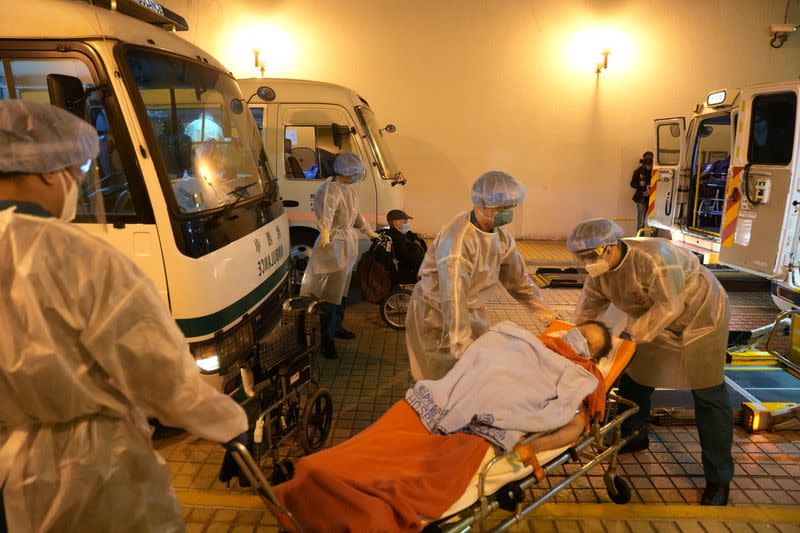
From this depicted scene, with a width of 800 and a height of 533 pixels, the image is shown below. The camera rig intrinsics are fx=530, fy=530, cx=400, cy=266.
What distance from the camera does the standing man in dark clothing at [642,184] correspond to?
10953 millimetres

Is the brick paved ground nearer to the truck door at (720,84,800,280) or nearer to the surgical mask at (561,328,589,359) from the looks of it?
the surgical mask at (561,328,589,359)

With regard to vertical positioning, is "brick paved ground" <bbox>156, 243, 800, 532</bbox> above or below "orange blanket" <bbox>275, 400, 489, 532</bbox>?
below

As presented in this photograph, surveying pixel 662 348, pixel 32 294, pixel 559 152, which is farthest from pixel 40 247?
pixel 559 152

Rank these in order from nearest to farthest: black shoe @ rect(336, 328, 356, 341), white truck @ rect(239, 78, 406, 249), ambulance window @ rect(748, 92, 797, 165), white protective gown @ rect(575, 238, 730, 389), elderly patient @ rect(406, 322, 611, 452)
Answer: elderly patient @ rect(406, 322, 611, 452) < white protective gown @ rect(575, 238, 730, 389) < ambulance window @ rect(748, 92, 797, 165) < black shoe @ rect(336, 328, 356, 341) < white truck @ rect(239, 78, 406, 249)

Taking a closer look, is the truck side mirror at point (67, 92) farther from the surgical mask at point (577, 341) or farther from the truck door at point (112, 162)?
the surgical mask at point (577, 341)

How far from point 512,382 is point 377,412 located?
5.78 ft

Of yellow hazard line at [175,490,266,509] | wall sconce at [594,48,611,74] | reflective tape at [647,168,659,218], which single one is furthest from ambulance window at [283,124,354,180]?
wall sconce at [594,48,611,74]

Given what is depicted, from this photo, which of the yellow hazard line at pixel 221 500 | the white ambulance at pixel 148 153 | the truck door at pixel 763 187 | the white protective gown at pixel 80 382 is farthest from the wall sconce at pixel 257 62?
the white protective gown at pixel 80 382

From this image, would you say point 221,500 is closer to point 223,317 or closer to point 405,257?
point 223,317

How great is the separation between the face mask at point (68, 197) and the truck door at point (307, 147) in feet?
17.8

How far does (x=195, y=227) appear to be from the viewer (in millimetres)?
3531

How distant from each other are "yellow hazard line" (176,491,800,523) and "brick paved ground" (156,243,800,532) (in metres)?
0.03

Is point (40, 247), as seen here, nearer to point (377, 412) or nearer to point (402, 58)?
point (377, 412)

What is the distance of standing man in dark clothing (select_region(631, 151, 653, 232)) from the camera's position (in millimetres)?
10953
